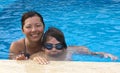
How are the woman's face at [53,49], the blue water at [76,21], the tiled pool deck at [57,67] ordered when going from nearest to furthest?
the tiled pool deck at [57,67]
the woman's face at [53,49]
the blue water at [76,21]

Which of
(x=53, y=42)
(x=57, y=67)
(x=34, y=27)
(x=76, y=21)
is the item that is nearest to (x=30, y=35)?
(x=34, y=27)

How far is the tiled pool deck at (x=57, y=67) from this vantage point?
3020 mm

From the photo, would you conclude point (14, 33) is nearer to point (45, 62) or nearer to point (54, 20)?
point (54, 20)

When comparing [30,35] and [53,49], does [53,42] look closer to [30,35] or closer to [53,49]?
[53,49]

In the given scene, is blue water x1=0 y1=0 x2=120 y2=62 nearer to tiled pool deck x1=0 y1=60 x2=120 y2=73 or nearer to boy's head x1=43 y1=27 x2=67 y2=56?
boy's head x1=43 y1=27 x2=67 y2=56

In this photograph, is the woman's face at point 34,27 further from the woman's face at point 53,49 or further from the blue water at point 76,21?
the blue water at point 76,21

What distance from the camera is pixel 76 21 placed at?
716cm

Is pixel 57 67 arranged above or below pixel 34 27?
below

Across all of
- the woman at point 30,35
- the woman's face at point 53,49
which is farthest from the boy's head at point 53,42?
the woman at point 30,35

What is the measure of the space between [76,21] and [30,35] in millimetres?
3458

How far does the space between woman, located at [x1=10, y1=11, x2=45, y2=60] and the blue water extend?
621 millimetres

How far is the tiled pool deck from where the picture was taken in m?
3.02

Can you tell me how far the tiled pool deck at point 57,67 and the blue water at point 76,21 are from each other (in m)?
1.02

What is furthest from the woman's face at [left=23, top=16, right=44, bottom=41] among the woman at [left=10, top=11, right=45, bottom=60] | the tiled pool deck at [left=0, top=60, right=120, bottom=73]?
the tiled pool deck at [left=0, top=60, right=120, bottom=73]
